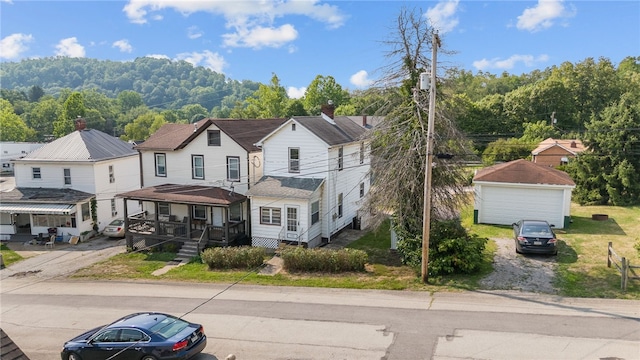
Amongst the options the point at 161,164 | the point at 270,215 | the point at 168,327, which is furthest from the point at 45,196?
the point at 168,327

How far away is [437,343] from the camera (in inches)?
524

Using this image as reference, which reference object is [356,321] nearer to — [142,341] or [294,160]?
[142,341]

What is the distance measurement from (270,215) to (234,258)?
3.90 metres

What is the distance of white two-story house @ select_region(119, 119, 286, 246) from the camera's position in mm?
26891

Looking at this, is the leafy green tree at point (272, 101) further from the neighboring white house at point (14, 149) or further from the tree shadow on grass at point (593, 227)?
the tree shadow on grass at point (593, 227)

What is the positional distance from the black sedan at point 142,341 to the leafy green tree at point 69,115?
89747mm

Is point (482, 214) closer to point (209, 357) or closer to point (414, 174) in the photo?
point (414, 174)

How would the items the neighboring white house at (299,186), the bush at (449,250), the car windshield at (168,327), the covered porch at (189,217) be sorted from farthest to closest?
the covered porch at (189,217), the neighboring white house at (299,186), the bush at (449,250), the car windshield at (168,327)

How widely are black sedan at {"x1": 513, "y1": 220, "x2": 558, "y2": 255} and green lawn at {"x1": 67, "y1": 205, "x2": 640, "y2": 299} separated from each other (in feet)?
2.62

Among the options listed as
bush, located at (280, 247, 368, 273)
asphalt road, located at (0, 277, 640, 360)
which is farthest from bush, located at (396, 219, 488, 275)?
bush, located at (280, 247, 368, 273)

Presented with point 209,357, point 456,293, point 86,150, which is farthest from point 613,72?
point 209,357

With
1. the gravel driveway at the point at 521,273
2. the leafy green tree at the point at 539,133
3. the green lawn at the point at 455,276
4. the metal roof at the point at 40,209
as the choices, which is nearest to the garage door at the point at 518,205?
the green lawn at the point at 455,276

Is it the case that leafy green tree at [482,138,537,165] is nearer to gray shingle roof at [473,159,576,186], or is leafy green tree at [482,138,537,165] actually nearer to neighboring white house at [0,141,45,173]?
gray shingle roof at [473,159,576,186]

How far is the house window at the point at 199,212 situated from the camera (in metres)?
28.7
